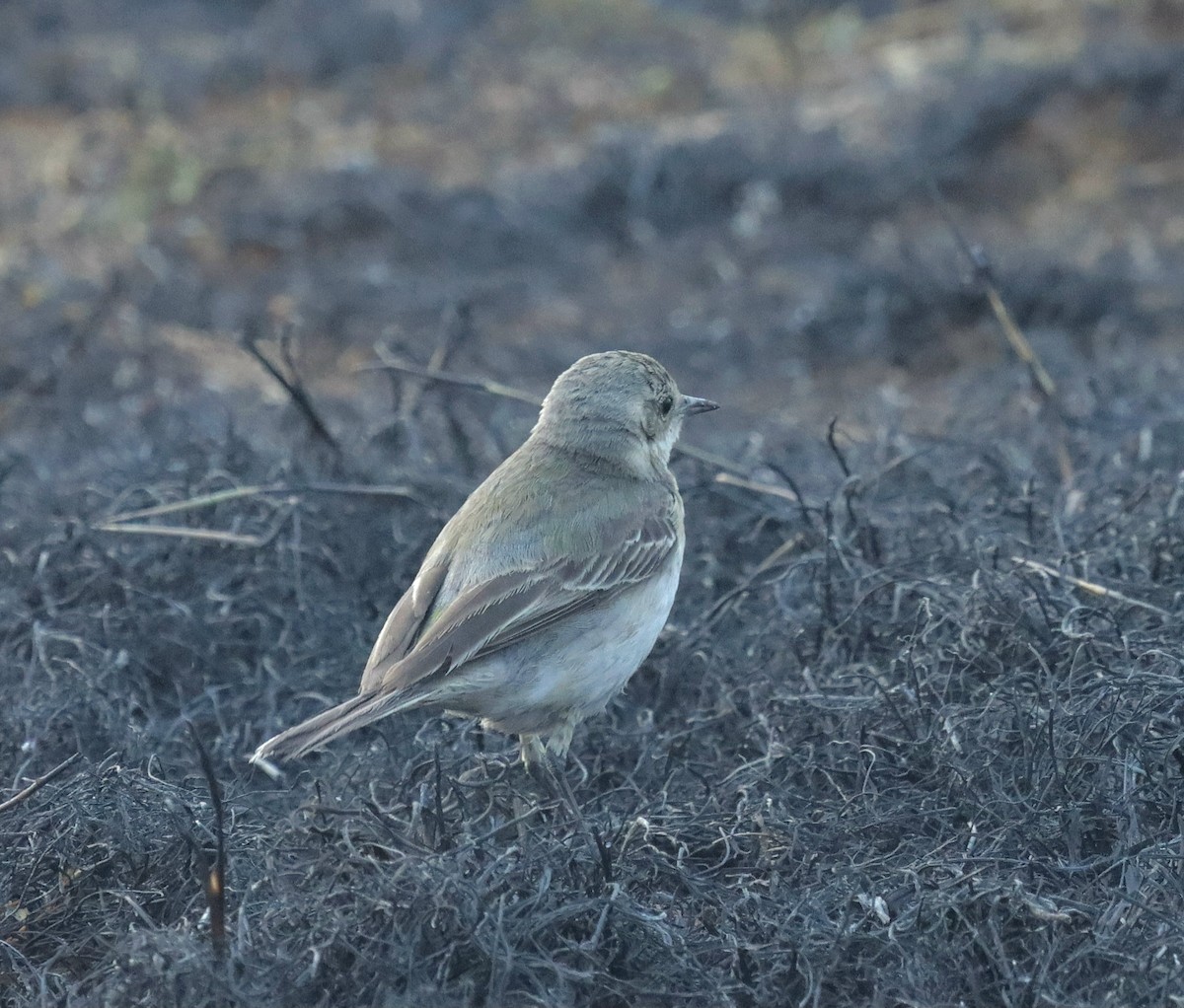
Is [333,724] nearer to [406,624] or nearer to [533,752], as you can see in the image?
[406,624]

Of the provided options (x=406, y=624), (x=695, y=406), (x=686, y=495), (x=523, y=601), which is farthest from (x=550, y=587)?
(x=686, y=495)

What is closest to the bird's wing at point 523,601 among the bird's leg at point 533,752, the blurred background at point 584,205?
the bird's leg at point 533,752

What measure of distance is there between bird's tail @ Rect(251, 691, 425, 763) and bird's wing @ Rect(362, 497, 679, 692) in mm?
57

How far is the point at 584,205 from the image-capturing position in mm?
12516

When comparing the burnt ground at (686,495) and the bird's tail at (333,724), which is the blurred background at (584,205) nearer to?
the burnt ground at (686,495)

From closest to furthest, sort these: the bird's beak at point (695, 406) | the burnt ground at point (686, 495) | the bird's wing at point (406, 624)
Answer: the burnt ground at point (686, 495) → the bird's wing at point (406, 624) → the bird's beak at point (695, 406)

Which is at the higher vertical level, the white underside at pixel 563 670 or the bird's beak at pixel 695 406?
the bird's beak at pixel 695 406

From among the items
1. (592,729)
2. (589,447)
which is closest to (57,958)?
(592,729)

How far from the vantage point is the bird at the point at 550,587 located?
5.50 m

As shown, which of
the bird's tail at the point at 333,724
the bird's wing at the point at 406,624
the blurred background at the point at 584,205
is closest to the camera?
the bird's tail at the point at 333,724

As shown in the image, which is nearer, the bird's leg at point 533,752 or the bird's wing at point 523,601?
the bird's wing at point 523,601

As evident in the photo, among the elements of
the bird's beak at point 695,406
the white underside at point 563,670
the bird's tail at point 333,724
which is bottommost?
the white underside at point 563,670

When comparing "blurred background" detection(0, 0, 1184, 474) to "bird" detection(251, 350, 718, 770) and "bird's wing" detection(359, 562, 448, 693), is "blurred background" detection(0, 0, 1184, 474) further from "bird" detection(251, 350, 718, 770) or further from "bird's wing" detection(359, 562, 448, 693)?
"bird's wing" detection(359, 562, 448, 693)

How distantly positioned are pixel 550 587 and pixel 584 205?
7210 mm
